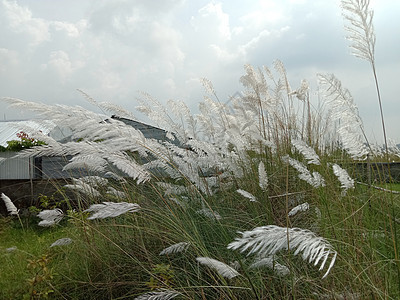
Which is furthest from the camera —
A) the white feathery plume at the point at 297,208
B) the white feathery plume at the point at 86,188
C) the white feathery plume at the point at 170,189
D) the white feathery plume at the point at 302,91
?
the white feathery plume at the point at 302,91

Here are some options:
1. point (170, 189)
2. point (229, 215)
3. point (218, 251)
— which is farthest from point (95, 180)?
point (218, 251)

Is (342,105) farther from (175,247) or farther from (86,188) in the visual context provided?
(86,188)

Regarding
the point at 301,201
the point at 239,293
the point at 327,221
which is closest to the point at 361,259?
the point at 327,221

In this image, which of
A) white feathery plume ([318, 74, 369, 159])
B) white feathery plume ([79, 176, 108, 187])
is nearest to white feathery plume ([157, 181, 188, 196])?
white feathery plume ([79, 176, 108, 187])

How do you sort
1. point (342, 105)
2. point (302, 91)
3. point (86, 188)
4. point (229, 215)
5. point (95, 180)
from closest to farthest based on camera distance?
point (342, 105)
point (229, 215)
point (86, 188)
point (95, 180)
point (302, 91)

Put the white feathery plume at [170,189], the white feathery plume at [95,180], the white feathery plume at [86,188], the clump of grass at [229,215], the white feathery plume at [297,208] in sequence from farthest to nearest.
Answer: the white feathery plume at [95,180] < the white feathery plume at [86,188] < the white feathery plume at [170,189] < the white feathery plume at [297,208] < the clump of grass at [229,215]

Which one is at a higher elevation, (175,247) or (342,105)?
(342,105)

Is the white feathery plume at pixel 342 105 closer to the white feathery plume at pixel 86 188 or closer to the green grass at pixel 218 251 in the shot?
the green grass at pixel 218 251

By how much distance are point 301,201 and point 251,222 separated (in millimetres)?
616

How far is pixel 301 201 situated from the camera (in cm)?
271

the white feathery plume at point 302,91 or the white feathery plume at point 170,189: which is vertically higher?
the white feathery plume at point 302,91

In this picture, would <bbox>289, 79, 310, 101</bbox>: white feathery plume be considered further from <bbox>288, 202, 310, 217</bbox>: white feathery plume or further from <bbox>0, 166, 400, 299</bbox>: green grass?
<bbox>288, 202, 310, 217</bbox>: white feathery plume

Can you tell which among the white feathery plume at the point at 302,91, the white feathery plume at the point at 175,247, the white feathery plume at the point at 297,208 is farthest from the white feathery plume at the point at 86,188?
the white feathery plume at the point at 302,91

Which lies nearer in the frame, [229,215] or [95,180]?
[229,215]
